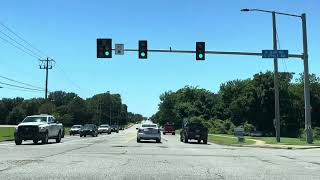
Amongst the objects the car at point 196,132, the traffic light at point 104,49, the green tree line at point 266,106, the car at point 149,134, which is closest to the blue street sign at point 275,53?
the car at point 196,132

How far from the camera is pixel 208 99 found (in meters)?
149

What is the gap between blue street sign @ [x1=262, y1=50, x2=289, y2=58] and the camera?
40.8 metres

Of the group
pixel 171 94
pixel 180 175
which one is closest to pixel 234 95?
pixel 171 94

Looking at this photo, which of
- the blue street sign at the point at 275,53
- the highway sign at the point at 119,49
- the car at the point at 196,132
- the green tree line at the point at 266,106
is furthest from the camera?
the green tree line at the point at 266,106

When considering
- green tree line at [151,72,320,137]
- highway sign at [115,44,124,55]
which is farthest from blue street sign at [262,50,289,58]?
green tree line at [151,72,320,137]

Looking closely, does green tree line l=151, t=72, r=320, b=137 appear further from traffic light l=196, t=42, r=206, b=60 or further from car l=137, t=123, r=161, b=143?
traffic light l=196, t=42, r=206, b=60

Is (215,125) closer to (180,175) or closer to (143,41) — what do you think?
(143,41)

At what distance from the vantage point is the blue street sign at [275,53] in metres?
40.8

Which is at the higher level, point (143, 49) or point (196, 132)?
point (143, 49)

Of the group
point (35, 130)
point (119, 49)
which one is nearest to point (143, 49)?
point (119, 49)

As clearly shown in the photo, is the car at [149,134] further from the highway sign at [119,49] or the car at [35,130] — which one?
the highway sign at [119,49]

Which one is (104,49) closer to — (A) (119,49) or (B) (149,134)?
(A) (119,49)

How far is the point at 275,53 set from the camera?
1610 inches

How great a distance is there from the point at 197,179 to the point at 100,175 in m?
2.75
